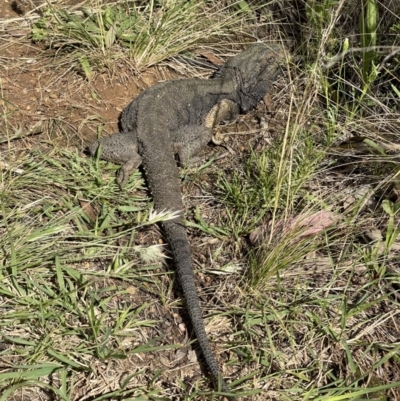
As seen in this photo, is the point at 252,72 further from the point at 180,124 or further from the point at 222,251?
the point at 222,251

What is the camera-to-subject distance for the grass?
309cm

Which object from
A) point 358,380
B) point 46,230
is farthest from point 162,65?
point 358,380

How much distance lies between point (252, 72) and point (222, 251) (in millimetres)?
1774

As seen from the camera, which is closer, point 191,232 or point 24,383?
point 24,383

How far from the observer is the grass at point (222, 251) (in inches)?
121

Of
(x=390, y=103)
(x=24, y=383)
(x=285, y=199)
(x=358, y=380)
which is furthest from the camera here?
(x=390, y=103)

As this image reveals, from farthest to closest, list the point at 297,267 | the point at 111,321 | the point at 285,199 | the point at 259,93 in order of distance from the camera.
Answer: the point at 259,93, the point at 285,199, the point at 297,267, the point at 111,321

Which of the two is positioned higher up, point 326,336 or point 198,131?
point 198,131

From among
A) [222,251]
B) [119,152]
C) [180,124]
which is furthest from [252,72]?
[222,251]

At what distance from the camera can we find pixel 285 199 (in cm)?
380

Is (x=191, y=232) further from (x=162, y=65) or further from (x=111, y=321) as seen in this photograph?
(x=162, y=65)

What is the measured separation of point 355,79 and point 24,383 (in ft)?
10.1

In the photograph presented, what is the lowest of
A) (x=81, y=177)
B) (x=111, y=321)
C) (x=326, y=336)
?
(x=326, y=336)

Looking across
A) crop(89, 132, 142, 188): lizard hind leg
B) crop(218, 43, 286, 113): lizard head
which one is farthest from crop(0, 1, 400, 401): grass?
crop(218, 43, 286, 113): lizard head
